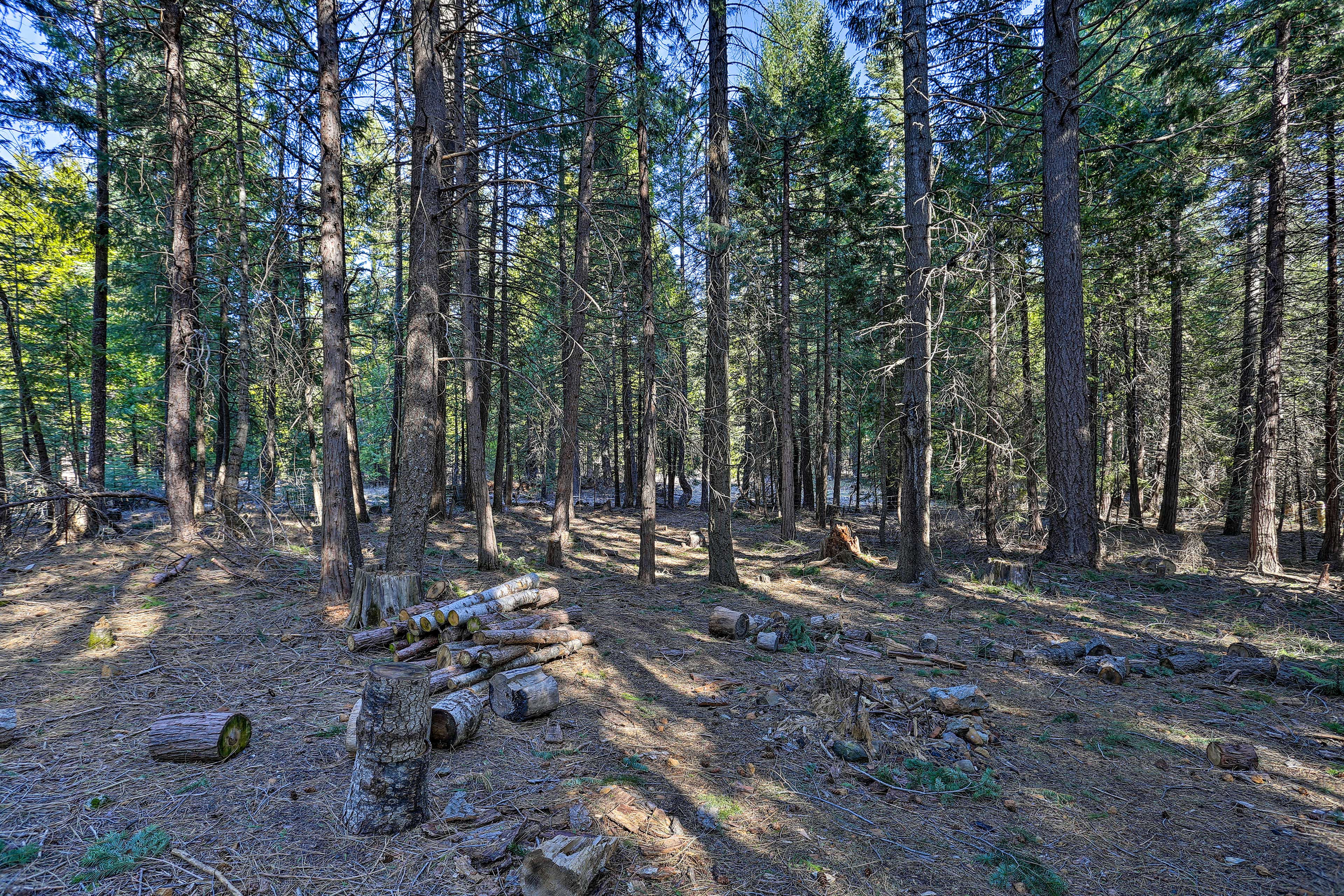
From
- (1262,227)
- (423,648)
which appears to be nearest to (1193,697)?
(423,648)

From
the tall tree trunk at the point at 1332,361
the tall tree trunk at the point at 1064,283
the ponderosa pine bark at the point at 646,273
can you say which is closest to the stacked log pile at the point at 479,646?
the ponderosa pine bark at the point at 646,273

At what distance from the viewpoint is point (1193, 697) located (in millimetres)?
5848

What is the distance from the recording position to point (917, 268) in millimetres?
10078

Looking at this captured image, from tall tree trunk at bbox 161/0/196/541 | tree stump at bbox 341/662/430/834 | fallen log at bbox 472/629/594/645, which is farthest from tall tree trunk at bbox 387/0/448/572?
tall tree trunk at bbox 161/0/196/541

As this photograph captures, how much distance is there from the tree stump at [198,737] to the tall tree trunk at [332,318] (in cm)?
352

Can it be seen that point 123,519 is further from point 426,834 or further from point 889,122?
point 889,122

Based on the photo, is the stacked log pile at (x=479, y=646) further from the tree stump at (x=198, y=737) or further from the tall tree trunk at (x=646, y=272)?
the tall tree trunk at (x=646, y=272)

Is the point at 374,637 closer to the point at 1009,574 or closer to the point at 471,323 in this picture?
the point at 471,323

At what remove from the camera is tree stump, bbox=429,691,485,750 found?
4.46 m

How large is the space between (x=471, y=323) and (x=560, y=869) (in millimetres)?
10636

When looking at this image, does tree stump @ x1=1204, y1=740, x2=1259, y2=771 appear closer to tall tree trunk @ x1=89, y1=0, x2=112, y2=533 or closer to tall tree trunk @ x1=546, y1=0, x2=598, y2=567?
tall tree trunk @ x1=546, y1=0, x2=598, y2=567

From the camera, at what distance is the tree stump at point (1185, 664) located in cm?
656

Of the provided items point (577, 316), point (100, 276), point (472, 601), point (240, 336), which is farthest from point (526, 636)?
point (100, 276)

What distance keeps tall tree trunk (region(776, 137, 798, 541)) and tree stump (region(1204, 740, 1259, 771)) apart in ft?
39.6
